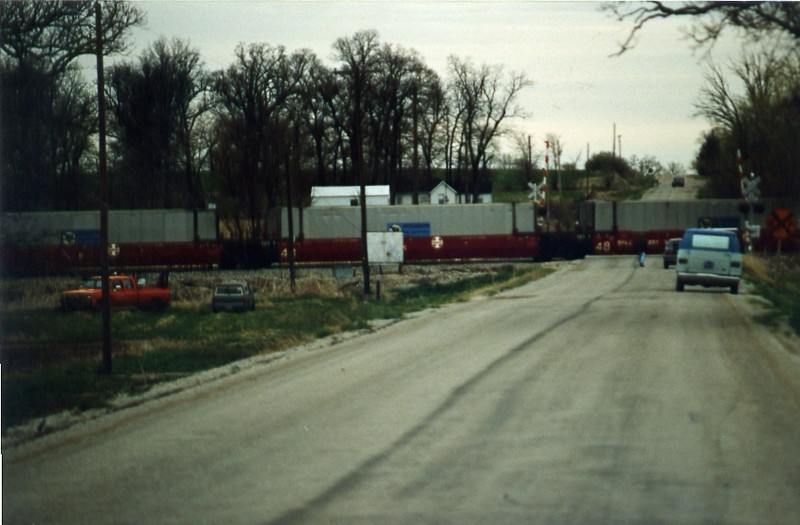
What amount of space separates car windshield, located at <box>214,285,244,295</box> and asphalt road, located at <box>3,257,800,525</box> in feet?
59.3

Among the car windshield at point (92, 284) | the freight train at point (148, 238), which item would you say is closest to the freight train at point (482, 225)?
the freight train at point (148, 238)

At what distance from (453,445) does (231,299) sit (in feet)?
89.3

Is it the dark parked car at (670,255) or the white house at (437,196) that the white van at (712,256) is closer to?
the dark parked car at (670,255)

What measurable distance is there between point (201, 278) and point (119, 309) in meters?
15.2

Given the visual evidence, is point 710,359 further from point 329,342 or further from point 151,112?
point 151,112

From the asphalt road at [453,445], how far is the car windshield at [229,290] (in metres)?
18.1

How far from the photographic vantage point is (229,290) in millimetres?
36750

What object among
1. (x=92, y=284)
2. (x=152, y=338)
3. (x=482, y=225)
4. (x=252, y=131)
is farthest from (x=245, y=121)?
(x=152, y=338)

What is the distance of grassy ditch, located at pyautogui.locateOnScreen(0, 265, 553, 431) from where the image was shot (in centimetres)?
1584

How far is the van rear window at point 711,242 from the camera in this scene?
33844mm

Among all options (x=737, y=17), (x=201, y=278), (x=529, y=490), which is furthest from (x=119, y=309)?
(x=529, y=490)

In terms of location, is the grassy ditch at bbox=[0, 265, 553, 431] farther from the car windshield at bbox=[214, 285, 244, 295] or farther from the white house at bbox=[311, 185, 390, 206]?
the white house at bbox=[311, 185, 390, 206]

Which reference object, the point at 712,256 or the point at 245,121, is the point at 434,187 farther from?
the point at 712,256

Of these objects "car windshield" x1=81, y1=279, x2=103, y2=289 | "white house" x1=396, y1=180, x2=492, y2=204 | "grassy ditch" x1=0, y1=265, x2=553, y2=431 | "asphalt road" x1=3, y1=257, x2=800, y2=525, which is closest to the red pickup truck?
"car windshield" x1=81, y1=279, x2=103, y2=289
